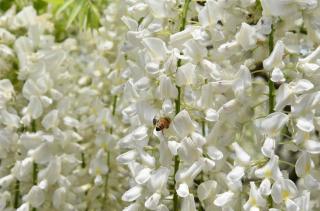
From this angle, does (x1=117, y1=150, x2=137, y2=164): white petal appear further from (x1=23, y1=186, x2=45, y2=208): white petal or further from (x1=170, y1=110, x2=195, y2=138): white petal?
(x1=23, y1=186, x2=45, y2=208): white petal

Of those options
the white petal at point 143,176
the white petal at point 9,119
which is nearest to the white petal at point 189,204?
the white petal at point 143,176

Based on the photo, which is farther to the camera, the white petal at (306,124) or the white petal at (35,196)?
the white petal at (35,196)

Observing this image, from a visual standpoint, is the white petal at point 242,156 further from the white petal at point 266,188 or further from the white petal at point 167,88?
the white petal at point 167,88

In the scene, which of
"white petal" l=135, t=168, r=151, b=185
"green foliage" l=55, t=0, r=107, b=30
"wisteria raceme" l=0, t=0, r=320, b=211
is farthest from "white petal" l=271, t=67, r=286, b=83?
"green foliage" l=55, t=0, r=107, b=30

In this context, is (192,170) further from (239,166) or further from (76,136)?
(76,136)

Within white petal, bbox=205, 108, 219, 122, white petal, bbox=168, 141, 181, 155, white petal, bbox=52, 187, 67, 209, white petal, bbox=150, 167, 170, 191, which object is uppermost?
white petal, bbox=205, 108, 219, 122

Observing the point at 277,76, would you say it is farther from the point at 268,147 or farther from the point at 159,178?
the point at 159,178

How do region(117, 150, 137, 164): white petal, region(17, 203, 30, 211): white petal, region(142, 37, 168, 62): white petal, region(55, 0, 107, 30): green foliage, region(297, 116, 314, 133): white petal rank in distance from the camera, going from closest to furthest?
1. region(297, 116, 314, 133): white petal
2. region(142, 37, 168, 62): white petal
3. region(117, 150, 137, 164): white petal
4. region(17, 203, 30, 211): white petal
5. region(55, 0, 107, 30): green foliage

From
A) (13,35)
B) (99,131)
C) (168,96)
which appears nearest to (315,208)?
(168,96)

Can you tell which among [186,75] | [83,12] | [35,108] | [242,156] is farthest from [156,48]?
[83,12]
